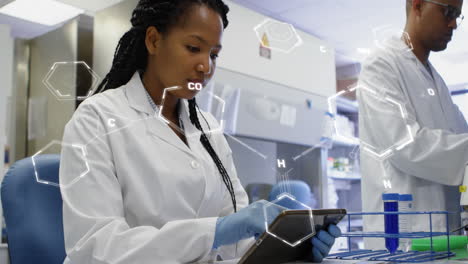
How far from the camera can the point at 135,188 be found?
88 centimetres

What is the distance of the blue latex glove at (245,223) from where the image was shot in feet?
2.39

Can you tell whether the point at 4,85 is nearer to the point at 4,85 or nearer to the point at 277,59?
the point at 4,85

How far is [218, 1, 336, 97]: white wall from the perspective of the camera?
1.29 meters

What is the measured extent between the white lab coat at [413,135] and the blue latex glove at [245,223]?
489 mm

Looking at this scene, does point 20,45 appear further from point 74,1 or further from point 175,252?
point 175,252

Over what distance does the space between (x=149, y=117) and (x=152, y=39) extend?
18cm

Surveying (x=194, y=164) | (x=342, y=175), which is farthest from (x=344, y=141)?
(x=194, y=164)

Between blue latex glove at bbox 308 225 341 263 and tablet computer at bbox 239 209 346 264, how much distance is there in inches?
0.4

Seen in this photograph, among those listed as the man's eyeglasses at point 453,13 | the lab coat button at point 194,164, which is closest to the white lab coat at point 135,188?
the lab coat button at point 194,164

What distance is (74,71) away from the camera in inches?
65.9

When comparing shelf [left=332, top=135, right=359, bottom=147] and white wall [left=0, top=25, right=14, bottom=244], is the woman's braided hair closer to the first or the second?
shelf [left=332, top=135, right=359, bottom=147]

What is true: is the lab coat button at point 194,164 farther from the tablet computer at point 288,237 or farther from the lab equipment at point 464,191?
the lab equipment at point 464,191
